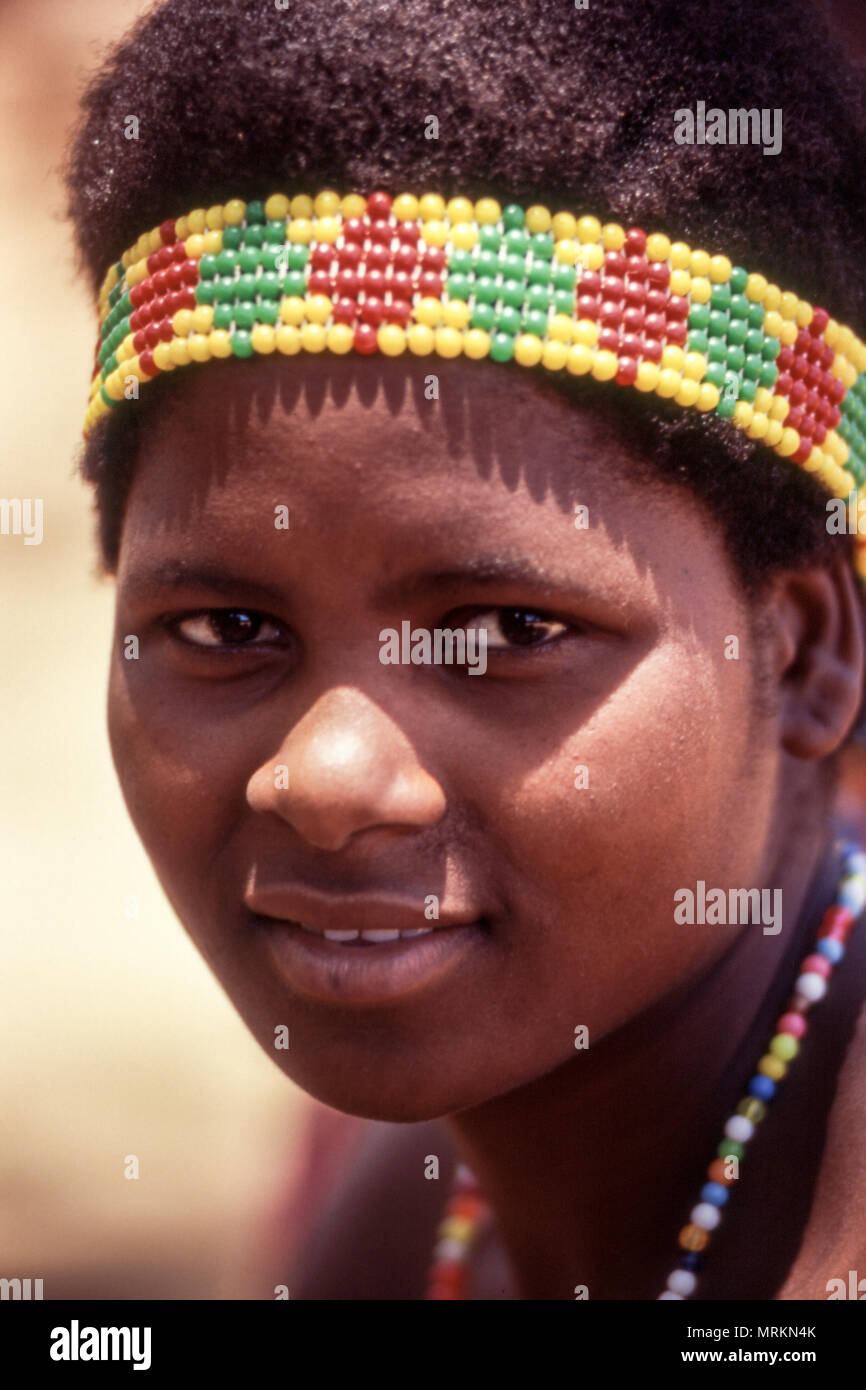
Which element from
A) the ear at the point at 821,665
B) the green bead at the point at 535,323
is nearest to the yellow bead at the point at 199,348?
the green bead at the point at 535,323

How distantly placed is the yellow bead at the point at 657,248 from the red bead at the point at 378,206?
0.34 m

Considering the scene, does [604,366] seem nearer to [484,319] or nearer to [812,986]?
[484,319]

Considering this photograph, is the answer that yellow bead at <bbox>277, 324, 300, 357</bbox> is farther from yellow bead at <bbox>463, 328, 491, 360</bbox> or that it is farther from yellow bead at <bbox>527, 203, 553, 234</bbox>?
yellow bead at <bbox>527, 203, 553, 234</bbox>

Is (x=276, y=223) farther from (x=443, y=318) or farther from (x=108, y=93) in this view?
(x=108, y=93)

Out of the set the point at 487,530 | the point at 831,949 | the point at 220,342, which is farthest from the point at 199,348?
the point at 831,949

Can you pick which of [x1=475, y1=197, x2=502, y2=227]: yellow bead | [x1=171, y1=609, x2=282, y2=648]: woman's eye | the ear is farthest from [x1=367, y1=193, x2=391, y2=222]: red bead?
the ear

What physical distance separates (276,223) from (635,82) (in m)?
0.51

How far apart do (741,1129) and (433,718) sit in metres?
0.84

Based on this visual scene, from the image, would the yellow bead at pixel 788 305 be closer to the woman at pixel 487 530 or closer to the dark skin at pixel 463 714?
the woman at pixel 487 530

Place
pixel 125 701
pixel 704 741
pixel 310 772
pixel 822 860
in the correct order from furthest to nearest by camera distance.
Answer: pixel 822 860
pixel 125 701
pixel 704 741
pixel 310 772

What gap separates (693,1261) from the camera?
2285mm

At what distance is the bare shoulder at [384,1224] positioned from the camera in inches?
121

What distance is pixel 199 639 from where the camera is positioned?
220 cm

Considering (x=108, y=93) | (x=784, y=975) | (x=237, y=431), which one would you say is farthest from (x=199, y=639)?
(x=784, y=975)
